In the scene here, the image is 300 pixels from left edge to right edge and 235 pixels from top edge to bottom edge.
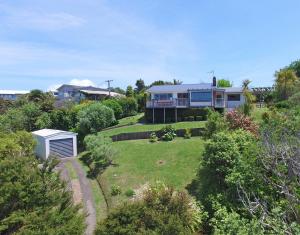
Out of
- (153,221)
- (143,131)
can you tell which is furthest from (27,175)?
(143,131)

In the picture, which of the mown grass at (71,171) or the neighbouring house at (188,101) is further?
the neighbouring house at (188,101)

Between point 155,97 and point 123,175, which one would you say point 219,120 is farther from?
point 155,97

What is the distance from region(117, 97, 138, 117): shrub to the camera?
52.0 m

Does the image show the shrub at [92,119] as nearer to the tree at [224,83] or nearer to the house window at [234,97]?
the house window at [234,97]

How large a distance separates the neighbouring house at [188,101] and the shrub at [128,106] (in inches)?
289

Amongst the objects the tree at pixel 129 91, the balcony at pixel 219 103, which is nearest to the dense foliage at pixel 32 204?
the balcony at pixel 219 103

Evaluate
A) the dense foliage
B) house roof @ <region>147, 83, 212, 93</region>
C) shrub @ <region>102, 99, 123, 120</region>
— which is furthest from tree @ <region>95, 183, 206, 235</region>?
shrub @ <region>102, 99, 123, 120</region>

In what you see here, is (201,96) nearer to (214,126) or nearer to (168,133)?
(168,133)

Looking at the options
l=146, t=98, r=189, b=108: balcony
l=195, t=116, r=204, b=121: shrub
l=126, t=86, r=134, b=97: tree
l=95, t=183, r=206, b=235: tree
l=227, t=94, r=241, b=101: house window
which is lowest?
l=95, t=183, r=206, b=235: tree

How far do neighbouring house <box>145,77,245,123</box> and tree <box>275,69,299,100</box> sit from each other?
556 cm

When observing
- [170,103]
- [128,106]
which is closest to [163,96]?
[170,103]

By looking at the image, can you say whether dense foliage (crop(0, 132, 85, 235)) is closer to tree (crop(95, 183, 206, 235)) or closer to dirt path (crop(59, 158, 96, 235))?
tree (crop(95, 183, 206, 235))

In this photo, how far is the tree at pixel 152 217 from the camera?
12539 mm

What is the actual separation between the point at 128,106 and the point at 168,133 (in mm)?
19715
